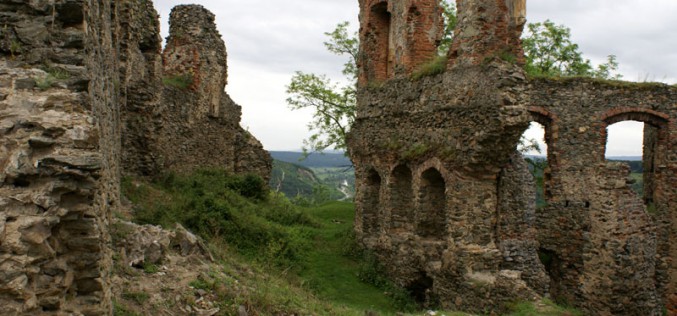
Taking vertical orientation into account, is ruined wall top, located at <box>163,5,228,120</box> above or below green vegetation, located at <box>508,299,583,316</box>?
above

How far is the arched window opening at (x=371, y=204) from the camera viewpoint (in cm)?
1581

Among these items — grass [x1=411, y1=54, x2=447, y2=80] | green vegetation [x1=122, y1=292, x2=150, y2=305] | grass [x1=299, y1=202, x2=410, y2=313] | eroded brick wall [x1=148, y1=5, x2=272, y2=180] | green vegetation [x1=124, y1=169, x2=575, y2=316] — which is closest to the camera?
green vegetation [x1=122, y1=292, x2=150, y2=305]

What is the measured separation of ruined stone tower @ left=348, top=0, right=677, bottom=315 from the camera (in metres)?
11.6

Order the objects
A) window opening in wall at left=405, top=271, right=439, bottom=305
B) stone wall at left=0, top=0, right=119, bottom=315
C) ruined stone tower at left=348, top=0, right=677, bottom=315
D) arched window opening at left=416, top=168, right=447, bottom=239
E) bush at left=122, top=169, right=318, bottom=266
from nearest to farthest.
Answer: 1. stone wall at left=0, top=0, right=119, bottom=315
2. ruined stone tower at left=348, top=0, right=677, bottom=315
3. bush at left=122, top=169, right=318, bottom=266
4. window opening in wall at left=405, top=271, right=439, bottom=305
5. arched window opening at left=416, top=168, right=447, bottom=239

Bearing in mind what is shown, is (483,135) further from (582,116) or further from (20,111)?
(20,111)

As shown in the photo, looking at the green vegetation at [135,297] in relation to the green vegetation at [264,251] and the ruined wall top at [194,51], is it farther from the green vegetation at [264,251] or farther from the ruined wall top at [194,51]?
the ruined wall top at [194,51]

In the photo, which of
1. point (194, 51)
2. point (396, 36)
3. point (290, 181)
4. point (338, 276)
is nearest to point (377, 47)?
point (396, 36)

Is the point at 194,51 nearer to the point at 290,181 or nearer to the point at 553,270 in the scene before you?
the point at 553,270

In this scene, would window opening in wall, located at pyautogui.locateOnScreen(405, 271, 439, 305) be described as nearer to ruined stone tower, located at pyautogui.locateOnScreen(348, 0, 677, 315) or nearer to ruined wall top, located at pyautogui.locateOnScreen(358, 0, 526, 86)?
ruined stone tower, located at pyautogui.locateOnScreen(348, 0, 677, 315)

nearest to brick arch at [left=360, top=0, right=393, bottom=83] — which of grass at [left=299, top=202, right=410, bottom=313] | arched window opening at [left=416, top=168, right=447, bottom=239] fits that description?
arched window opening at [left=416, top=168, right=447, bottom=239]

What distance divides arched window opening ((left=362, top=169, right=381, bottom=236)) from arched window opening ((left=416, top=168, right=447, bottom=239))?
94.5 inches

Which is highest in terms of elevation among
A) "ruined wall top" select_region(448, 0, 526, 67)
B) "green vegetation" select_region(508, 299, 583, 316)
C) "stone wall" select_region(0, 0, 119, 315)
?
"ruined wall top" select_region(448, 0, 526, 67)

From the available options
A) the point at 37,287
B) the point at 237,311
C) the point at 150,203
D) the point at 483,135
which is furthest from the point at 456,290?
the point at 37,287

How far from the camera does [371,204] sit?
16.0 metres
